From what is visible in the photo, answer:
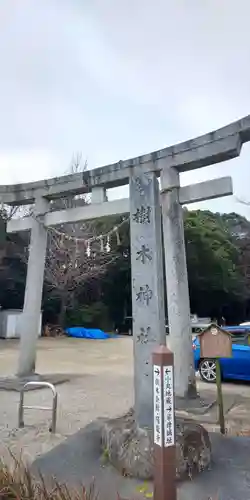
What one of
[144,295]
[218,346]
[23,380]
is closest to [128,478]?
[144,295]

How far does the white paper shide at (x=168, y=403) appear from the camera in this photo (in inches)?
115

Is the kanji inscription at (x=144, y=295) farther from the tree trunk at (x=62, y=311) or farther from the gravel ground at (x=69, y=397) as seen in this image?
the tree trunk at (x=62, y=311)

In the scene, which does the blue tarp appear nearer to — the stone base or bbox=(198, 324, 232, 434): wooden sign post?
bbox=(198, 324, 232, 434): wooden sign post

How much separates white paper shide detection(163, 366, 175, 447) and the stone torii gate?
1351mm

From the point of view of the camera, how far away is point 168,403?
118 inches

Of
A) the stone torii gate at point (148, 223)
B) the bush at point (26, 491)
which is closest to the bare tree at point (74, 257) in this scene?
the stone torii gate at point (148, 223)

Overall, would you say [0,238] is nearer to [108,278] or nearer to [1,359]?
[108,278]

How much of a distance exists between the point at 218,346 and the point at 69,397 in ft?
11.6

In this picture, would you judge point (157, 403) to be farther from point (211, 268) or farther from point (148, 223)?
point (211, 268)

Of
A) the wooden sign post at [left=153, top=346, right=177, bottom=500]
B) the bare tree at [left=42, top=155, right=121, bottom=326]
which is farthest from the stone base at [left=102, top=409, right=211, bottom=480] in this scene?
the bare tree at [left=42, top=155, right=121, bottom=326]

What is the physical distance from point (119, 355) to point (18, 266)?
10.6 metres

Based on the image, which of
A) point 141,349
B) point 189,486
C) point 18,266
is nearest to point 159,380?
point 189,486

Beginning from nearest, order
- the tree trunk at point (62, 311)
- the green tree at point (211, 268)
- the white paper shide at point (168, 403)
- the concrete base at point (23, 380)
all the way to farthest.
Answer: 1. the white paper shide at point (168, 403)
2. the concrete base at point (23, 380)
3. the tree trunk at point (62, 311)
4. the green tree at point (211, 268)

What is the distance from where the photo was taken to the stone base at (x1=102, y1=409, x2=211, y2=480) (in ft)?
12.2
